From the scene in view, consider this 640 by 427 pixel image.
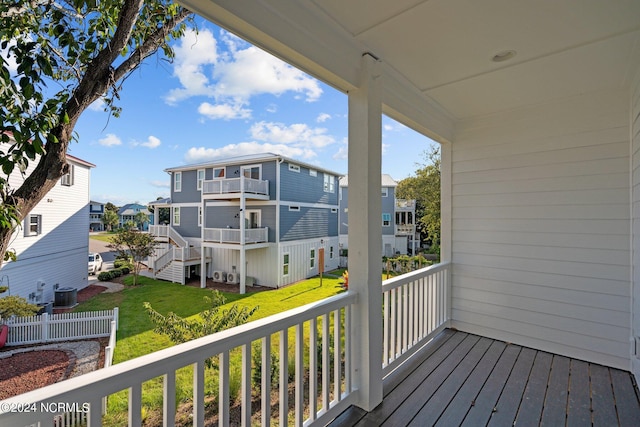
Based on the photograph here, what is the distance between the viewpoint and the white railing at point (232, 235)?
8586mm

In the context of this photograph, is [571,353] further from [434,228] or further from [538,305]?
[434,228]

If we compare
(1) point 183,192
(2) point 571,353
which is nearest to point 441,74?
(2) point 571,353

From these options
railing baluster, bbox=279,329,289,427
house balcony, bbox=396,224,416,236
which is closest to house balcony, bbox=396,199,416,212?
house balcony, bbox=396,224,416,236

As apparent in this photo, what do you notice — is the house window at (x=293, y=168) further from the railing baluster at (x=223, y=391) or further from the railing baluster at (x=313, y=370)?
the railing baluster at (x=223, y=391)

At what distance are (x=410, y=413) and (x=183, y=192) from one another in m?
9.19

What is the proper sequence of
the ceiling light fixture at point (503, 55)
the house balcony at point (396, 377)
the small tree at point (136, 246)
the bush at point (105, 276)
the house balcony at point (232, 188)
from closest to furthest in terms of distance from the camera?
1. the house balcony at point (396, 377)
2. the ceiling light fixture at point (503, 55)
3. the bush at point (105, 276)
4. the small tree at point (136, 246)
5. the house balcony at point (232, 188)

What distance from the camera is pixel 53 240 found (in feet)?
7.74

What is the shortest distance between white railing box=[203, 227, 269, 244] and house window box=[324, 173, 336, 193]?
128 inches

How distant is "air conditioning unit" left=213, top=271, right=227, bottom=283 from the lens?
8.96 meters

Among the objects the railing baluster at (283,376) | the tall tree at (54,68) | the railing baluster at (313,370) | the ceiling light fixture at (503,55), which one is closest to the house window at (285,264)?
the tall tree at (54,68)

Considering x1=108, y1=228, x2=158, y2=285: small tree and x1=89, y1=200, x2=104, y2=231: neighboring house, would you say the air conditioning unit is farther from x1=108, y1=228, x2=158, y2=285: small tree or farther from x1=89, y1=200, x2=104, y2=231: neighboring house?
x1=89, y1=200, x2=104, y2=231: neighboring house

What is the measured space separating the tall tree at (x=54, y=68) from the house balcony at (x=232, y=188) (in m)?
6.23

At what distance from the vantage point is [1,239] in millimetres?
1414

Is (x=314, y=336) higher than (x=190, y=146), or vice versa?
(x=190, y=146)
